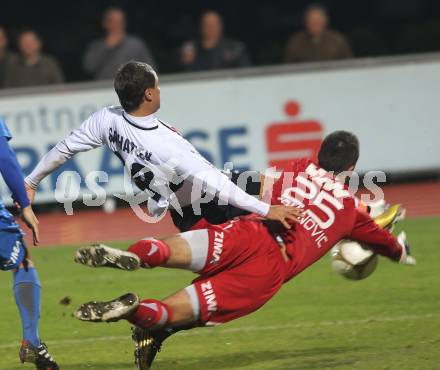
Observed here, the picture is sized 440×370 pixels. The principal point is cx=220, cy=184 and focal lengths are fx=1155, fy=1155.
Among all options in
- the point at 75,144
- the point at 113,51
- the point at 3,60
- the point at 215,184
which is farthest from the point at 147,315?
the point at 3,60

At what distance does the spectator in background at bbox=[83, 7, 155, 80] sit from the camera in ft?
50.7

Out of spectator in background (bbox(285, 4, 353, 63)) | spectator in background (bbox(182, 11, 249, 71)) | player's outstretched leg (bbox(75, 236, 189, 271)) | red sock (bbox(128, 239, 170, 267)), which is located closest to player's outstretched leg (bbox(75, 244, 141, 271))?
player's outstretched leg (bbox(75, 236, 189, 271))

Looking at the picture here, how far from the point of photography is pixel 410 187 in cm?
1591

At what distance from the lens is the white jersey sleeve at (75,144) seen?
7.53 m

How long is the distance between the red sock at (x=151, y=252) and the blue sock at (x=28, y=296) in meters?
0.94

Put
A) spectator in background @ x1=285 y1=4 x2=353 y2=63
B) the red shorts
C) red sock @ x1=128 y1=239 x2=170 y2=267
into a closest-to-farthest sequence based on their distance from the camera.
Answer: red sock @ x1=128 y1=239 x2=170 y2=267 → the red shorts → spectator in background @ x1=285 y1=4 x2=353 y2=63

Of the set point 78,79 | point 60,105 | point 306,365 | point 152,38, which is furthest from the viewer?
point 152,38

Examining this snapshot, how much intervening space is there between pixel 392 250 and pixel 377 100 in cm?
825

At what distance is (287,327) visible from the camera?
8.66 metres

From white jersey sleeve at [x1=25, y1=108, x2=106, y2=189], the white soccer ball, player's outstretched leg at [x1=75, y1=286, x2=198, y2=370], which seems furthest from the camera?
the white soccer ball

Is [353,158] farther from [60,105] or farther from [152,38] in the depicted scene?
[152,38]

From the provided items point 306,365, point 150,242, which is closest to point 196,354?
point 306,365

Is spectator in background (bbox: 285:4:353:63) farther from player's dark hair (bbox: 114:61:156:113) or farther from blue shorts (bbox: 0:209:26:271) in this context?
blue shorts (bbox: 0:209:26:271)

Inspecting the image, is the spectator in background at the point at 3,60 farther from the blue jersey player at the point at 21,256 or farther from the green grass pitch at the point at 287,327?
the blue jersey player at the point at 21,256
